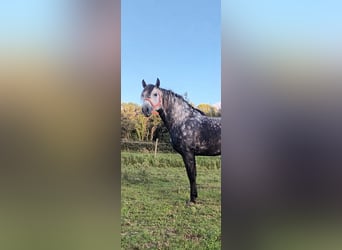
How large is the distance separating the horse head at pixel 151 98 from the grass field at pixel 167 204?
335 millimetres

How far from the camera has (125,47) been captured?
243 cm

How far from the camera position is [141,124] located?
100 inches

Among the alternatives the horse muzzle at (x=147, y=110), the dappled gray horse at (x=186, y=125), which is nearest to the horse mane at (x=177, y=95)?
the dappled gray horse at (x=186, y=125)

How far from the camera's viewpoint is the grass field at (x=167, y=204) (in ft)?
8.17

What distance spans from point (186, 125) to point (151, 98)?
336mm

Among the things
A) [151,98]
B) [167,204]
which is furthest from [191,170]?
[151,98]

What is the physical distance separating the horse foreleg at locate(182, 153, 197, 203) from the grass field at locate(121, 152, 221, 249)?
0.03m

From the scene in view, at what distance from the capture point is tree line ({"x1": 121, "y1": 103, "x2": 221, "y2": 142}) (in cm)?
246

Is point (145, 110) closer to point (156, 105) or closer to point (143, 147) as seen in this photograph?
point (156, 105)

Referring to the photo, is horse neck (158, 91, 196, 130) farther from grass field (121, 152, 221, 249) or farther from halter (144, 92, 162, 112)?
grass field (121, 152, 221, 249)

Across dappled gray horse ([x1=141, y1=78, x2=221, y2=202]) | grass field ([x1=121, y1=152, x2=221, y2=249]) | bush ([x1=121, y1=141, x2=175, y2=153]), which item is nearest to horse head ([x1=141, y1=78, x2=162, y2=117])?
dappled gray horse ([x1=141, y1=78, x2=221, y2=202])
